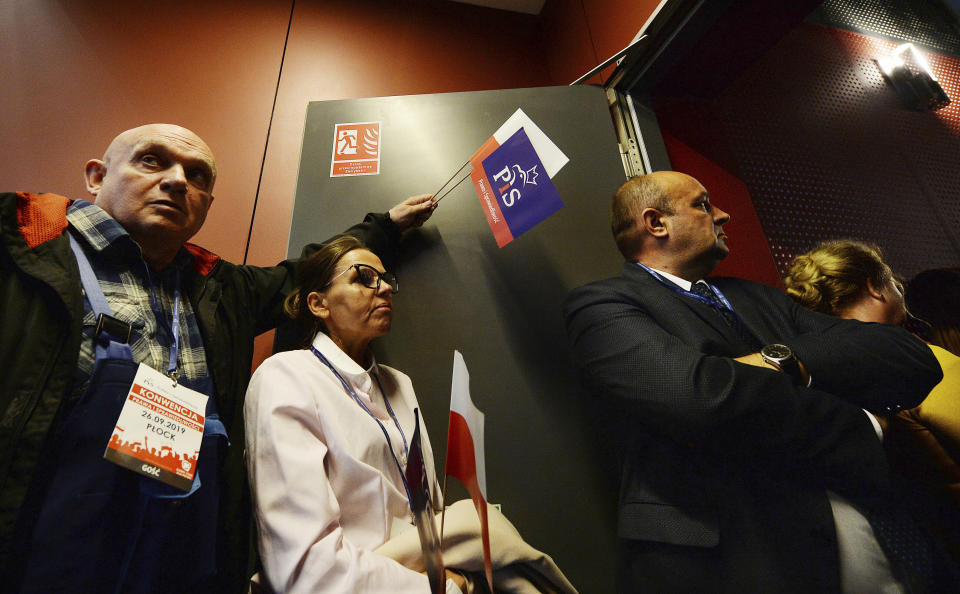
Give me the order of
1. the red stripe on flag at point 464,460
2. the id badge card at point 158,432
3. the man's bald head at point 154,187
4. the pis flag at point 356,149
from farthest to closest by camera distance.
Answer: the pis flag at point 356,149 < the man's bald head at point 154,187 < the id badge card at point 158,432 < the red stripe on flag at point 464,460

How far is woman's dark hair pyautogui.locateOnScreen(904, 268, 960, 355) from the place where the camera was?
183 centimetres

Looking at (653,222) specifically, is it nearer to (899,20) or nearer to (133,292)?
(133,292)

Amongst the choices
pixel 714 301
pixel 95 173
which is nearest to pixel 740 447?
pixel 714 301

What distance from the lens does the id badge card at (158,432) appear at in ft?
2.83

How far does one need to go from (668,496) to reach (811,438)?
0.33m

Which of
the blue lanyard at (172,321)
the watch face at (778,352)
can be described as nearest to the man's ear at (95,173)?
the blue lanyard at (172,321)

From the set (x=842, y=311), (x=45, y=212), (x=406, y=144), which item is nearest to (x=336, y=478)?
(x=45, y=212)

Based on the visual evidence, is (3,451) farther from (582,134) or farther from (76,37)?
(76,37)

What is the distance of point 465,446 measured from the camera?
742 mm

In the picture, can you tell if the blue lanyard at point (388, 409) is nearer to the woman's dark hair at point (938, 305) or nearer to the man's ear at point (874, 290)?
the man's ear at point (874, 290)

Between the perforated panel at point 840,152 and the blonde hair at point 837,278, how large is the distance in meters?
0.45

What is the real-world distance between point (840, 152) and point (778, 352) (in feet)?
8.07

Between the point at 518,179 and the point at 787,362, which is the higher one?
the point at 518,179

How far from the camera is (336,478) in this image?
3.36ft
